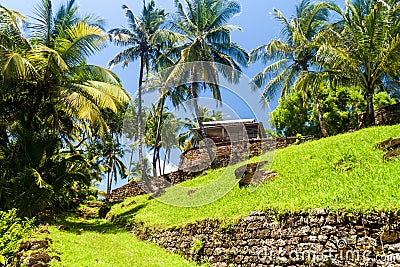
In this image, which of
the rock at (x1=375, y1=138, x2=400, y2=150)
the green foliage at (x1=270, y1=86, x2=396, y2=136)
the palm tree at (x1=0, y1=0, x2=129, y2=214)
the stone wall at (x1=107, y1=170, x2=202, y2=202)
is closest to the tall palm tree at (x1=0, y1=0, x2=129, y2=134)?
the palm tree at (x1=0, y1=0, x2=129, y2=214)

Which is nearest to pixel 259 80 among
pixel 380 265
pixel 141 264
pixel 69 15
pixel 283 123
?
pixel 283 123

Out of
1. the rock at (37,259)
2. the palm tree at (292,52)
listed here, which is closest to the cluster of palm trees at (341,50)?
the palm tree at (292,52)

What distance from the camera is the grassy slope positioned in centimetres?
599

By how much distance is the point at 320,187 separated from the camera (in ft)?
24.7

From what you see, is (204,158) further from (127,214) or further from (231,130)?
(127,214)

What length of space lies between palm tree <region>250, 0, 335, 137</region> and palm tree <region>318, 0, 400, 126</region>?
340 centimetres

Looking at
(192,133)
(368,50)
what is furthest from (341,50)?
(192,133)

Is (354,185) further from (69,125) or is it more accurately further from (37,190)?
(69,125)

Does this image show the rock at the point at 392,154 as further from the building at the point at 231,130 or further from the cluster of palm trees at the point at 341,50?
the building at the point at 231,130

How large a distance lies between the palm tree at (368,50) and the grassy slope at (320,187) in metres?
3.40

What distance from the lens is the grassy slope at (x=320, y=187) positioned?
5990 mm

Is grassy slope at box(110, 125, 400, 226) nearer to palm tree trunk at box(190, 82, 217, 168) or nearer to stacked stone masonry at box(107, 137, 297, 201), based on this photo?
palm tree trunk at box(190, 82, 217, 168)

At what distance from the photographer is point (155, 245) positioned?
9.87m

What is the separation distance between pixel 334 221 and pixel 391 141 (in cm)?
459
